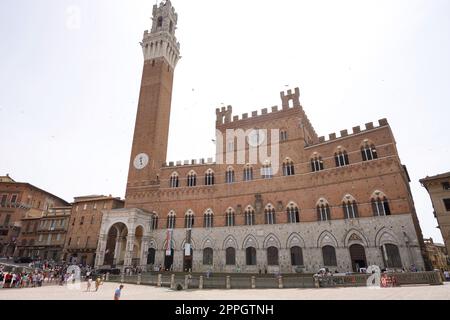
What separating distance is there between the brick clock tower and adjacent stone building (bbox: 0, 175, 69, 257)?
22609mm

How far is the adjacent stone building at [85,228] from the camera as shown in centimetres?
3897

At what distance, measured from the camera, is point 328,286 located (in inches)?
768

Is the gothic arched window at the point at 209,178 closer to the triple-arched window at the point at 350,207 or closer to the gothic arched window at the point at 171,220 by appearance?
the gothic arched window at the point at 171,220

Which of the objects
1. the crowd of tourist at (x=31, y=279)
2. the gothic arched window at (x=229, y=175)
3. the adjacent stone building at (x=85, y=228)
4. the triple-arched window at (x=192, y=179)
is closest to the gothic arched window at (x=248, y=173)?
the gothic arched window at (x=229, y=175)

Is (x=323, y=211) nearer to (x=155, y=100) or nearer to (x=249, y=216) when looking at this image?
(x=249, y=216)

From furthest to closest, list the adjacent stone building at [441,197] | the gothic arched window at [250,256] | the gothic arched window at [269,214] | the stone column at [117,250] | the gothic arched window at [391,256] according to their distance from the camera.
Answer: the stone column at [117,250]
the adjacent stone building at [441,197]
the gothic arched window at [269,214]
the gothic arched window at [250,256]
the gothic arched window at [391,256]

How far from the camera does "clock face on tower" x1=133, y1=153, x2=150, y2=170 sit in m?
38.4

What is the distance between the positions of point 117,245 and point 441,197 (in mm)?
39936

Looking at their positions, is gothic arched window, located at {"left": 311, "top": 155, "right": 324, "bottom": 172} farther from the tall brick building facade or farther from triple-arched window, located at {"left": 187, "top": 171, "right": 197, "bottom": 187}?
triple-arched window, located at {"left": 187, "top": 171, "right": 197, "bottom": 187}

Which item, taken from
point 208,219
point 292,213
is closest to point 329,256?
point 292,213

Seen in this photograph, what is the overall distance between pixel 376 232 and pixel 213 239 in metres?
17.2

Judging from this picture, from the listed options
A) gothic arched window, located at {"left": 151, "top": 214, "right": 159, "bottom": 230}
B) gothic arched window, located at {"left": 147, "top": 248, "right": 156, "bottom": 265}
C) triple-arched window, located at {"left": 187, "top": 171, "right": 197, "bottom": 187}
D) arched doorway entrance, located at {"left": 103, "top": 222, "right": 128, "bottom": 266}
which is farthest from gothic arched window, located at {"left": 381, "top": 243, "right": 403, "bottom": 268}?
arched doorway entrance, located at {"left": 103, "top": 222, "right": 128, "bottom": 266}

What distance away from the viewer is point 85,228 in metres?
40.9

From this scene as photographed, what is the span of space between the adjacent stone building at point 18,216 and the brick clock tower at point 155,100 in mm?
22609
